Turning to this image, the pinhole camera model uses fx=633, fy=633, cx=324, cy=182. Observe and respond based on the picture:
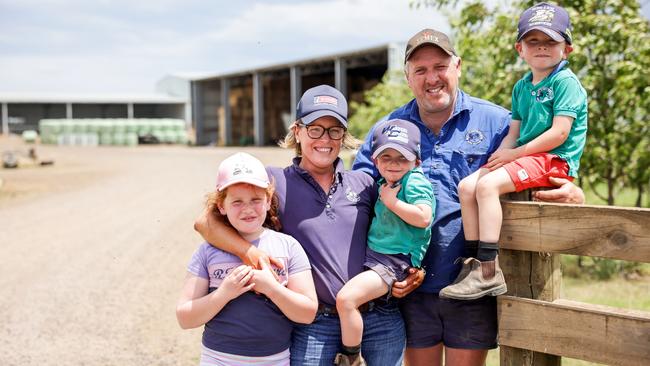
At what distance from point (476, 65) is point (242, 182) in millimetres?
6973

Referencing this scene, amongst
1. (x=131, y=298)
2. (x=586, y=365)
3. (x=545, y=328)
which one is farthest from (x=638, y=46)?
(x=131, y=298)

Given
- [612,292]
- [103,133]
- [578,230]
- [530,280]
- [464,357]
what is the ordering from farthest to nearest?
[103,133] → [612,292] → [464,357] → [530,280] → [578,230]

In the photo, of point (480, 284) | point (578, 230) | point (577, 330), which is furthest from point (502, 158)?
point (577, 330)

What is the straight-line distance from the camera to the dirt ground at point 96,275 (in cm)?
Answer: 601

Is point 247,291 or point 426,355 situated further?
point 426,355

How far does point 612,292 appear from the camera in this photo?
7.33 meters

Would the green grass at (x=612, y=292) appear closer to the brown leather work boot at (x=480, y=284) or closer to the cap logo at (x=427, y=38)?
the brown leather work boot at (x=480, y=284)

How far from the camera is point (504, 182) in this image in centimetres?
274

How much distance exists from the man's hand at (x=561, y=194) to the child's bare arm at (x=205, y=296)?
4.31 ft

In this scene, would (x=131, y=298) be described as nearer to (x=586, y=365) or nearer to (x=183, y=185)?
(x=586, y=365)

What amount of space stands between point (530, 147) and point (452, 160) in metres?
0.37

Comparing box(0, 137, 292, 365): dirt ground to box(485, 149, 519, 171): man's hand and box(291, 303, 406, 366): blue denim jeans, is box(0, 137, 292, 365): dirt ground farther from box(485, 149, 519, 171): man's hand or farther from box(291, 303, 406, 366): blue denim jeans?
box(485, 149, 519, 171): man's hand

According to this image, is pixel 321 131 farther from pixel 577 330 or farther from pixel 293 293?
pixel 577 330

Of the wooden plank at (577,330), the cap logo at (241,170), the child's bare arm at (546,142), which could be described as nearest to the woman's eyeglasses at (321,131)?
the cap logo at (241,170)
